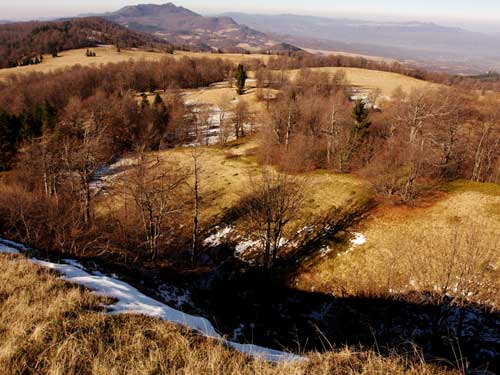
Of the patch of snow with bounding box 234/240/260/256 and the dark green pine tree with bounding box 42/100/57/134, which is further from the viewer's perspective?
the dark green pine tree with bounding box 42/100/57/134

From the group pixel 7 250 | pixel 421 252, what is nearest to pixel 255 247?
pixel 421 252

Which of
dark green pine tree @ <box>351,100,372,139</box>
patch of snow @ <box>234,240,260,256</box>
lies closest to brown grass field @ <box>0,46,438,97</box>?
dark green pine tree @ <box>351,100,372,139</box>

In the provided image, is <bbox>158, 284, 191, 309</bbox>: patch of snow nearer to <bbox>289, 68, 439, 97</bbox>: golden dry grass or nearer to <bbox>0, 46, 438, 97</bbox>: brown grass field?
Answer: <bbox>0, 46, 438, 97</bbox>: brown grass field

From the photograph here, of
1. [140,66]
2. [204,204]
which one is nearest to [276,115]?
[204,204]

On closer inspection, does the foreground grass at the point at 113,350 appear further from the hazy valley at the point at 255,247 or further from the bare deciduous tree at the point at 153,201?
the bare deciduous tree at the point at 153,201

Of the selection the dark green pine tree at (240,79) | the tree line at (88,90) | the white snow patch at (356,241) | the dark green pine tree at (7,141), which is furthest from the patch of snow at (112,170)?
the dark green pine tree at (240,79)

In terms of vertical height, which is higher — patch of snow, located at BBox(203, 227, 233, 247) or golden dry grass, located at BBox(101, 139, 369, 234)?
golden dry grass, located at BBox(101, 139, 369, 234)

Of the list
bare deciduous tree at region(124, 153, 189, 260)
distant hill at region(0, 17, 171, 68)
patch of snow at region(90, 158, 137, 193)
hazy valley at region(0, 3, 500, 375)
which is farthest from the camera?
distant hill at region(0, 17, 171, 68)
